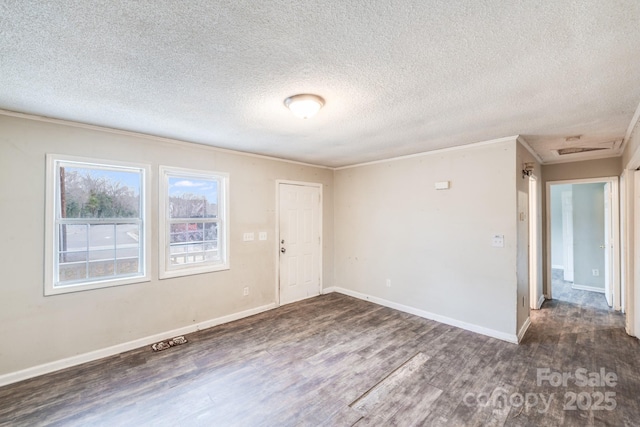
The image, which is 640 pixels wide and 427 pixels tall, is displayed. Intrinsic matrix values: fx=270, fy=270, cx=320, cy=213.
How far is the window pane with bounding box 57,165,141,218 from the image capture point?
9.33 ft

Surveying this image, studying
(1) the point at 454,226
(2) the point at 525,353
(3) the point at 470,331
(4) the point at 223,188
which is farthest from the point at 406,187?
(4) the point at 223,188

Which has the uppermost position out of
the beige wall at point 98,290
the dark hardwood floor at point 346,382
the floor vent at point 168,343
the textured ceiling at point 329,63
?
the textured ceiling at point 329,63

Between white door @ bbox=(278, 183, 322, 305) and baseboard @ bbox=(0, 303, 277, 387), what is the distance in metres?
1.00

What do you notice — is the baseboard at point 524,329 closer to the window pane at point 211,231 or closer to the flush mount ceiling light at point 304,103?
the flush mount ceiling light at point 304,103

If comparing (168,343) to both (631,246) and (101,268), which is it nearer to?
(101,268)

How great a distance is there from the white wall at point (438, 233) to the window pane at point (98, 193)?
3437 mm

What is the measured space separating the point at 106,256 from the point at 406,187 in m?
4.10

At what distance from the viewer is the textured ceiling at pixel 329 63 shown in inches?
50.2

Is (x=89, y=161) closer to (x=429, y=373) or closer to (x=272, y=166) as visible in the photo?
(x=272, y=166)

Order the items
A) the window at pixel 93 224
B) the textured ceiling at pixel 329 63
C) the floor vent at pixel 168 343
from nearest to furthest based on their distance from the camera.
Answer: the textured ceiling at pixel 329 63, the window at pixel 93 224, the floor vent at pixel 168 343

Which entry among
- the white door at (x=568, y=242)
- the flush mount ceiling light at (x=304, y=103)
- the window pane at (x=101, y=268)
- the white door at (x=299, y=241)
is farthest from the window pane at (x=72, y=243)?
the white door at (x=568, y=242)

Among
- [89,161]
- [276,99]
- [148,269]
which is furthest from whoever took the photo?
[148,269]

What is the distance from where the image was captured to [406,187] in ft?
14.2

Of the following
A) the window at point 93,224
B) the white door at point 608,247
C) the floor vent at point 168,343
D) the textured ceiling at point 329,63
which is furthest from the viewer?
the white door at point 608,247
